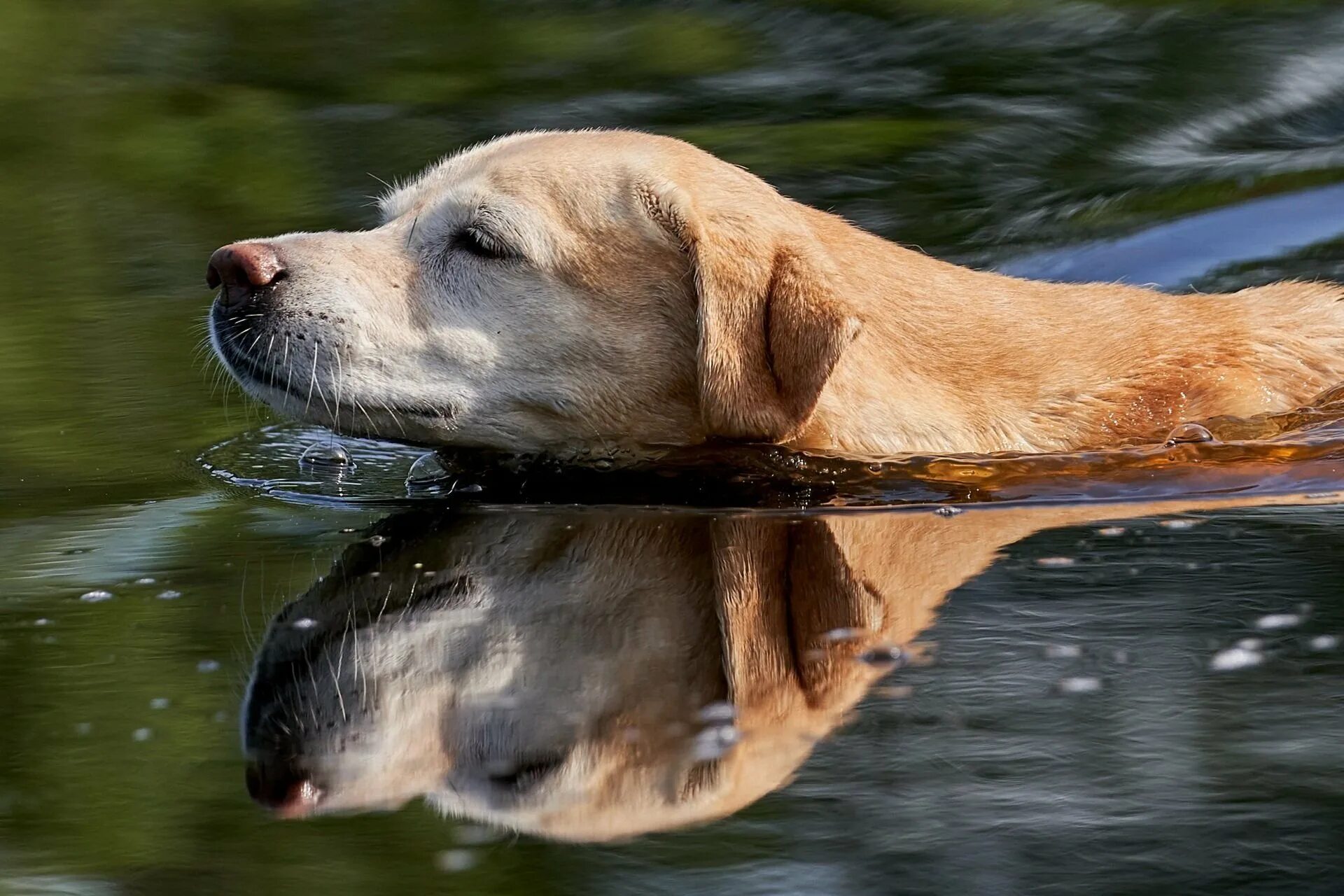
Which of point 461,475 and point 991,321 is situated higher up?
point 991,321

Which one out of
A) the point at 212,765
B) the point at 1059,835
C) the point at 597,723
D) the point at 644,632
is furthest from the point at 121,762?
the point at 1059,835

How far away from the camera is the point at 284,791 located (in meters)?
3.24

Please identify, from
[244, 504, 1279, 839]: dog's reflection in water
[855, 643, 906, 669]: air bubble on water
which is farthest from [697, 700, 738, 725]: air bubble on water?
[855, 643, 906, 669]: air bubble on water

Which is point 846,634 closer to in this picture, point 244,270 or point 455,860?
point 455,860

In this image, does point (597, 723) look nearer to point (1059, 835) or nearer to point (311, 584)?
point (1059, 835)

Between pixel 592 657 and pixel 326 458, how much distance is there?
8.82 ft

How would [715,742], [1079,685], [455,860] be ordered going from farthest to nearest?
1. [1079,685]
2. [715,742]
3. [455,860]

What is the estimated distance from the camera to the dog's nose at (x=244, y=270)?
530 cm

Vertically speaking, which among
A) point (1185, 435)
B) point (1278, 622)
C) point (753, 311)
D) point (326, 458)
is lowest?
point (326, 458)

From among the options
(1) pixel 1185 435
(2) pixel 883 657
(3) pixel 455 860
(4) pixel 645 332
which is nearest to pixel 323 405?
(4) pixel 645 332

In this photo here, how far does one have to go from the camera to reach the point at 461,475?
588 cm

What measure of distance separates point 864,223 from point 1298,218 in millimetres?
2047

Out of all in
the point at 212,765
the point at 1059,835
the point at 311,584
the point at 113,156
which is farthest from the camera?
the point at 113,156

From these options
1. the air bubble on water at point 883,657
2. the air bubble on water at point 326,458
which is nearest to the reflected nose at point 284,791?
the air bubble on water at point 883,657
